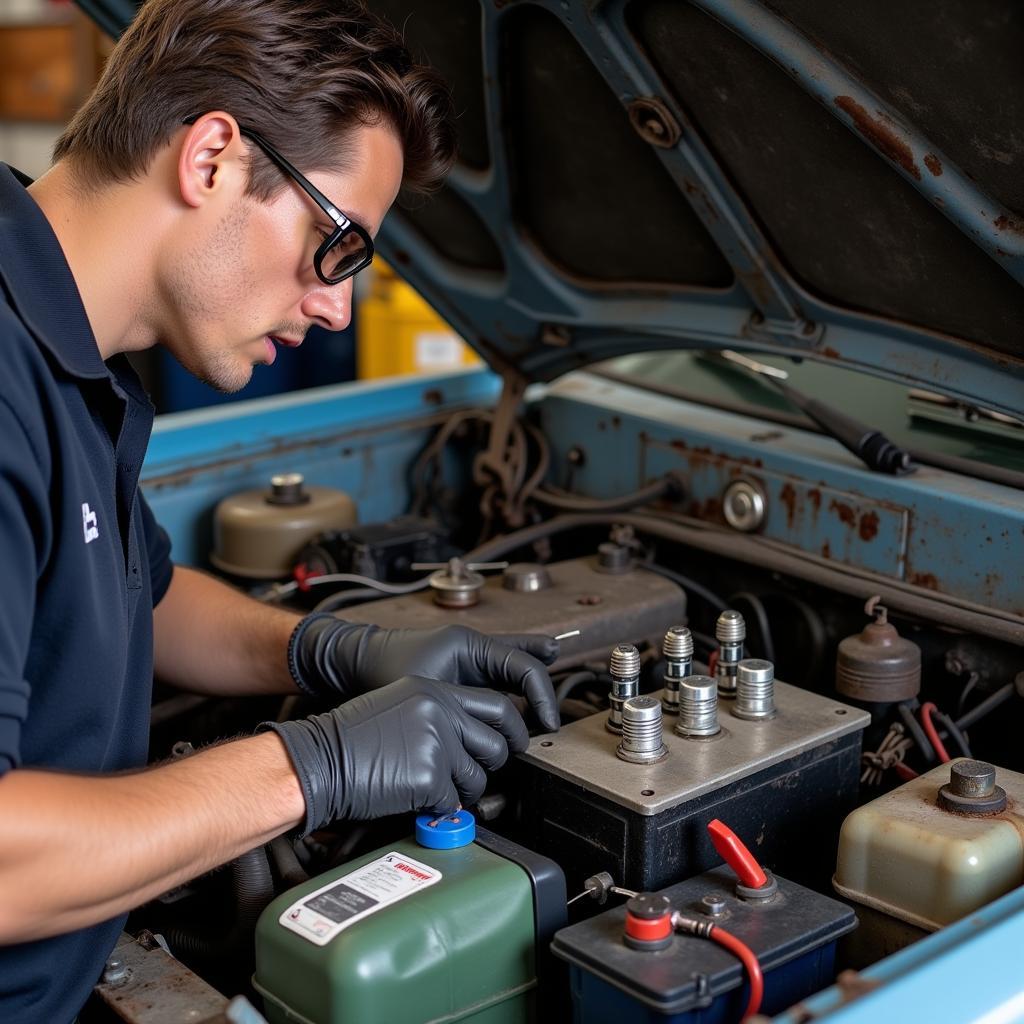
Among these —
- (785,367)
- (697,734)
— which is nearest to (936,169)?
(697,734)

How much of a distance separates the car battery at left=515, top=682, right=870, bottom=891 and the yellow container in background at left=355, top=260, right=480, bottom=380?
124 inches

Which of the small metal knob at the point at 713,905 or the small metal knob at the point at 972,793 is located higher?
the small metal knob at the point at 972,793

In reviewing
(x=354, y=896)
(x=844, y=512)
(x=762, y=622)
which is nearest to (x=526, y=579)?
(x=762, y=622)

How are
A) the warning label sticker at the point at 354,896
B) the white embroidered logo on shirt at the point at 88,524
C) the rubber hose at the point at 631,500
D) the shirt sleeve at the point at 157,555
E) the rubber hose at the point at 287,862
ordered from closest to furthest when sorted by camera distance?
the warning label sticker at the point at 354,896
the white embroidered logo on shirt at the point at 88,524
the rubber hose at the point at 287,862
the shirt sleeve at the point at 157,555
the rubber hose at the point at 631,500

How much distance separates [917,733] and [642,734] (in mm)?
411

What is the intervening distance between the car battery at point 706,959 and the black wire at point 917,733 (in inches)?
15.1

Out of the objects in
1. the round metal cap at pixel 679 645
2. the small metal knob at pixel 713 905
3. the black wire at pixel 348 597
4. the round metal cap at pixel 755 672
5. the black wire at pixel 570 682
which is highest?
the round metal cap at pixel 679 645

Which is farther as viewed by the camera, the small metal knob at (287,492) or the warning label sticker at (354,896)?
the small metal knob at (287,492)

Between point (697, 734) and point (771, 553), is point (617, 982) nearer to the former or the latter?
point (697, 734)

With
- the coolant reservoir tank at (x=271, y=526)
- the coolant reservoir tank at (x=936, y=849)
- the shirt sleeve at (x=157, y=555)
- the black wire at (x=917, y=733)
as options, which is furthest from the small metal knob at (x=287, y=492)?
the coolant reservoir tank at (x=936, y=849)

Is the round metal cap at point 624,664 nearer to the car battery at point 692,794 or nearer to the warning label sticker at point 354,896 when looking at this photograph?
the car battery at point 692,794

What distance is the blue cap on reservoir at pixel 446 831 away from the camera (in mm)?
1303

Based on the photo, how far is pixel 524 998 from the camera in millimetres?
1262

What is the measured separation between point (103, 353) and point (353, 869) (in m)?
0.60
